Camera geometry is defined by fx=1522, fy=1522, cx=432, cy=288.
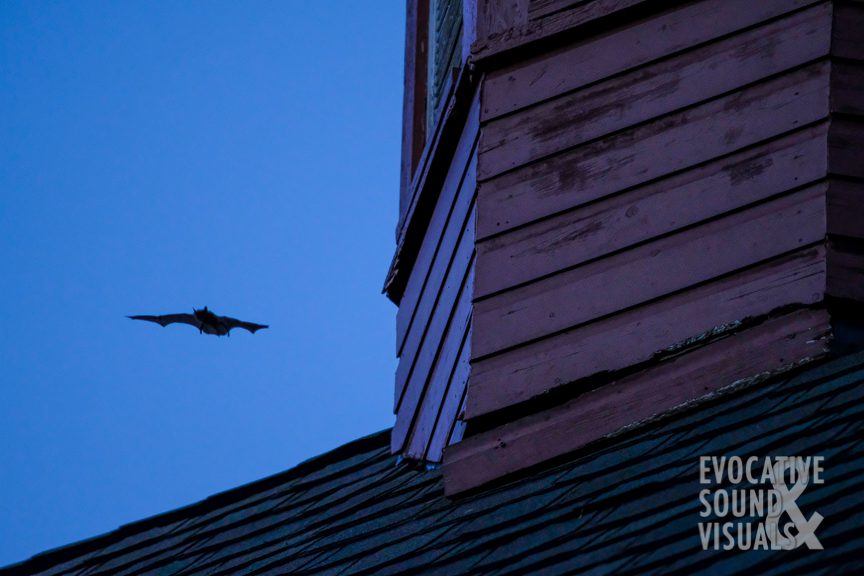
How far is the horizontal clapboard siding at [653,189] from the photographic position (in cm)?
463

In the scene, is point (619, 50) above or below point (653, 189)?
above

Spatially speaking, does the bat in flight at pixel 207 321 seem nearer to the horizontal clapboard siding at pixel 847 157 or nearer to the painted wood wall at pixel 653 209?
the painted wood wall at pixel 653 209

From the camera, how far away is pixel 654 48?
5121 mm

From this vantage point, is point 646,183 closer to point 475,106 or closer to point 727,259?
point 727,259

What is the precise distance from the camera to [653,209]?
15.8 feet

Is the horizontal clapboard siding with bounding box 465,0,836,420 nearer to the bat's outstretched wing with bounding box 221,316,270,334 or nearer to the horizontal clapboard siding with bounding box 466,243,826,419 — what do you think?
the horizontal clapboard siding with bounding box 466,243,826,419

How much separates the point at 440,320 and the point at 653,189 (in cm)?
104

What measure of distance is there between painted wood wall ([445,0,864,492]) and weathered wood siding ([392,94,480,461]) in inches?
5.7

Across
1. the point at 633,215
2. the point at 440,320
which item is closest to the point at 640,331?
the point at 633,215

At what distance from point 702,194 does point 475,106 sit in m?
0.99

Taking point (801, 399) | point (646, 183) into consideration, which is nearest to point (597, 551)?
point (801, 399)

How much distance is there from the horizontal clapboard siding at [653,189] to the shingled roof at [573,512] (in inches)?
13.7

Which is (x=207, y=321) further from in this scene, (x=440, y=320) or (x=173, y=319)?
(x=440, y=320)

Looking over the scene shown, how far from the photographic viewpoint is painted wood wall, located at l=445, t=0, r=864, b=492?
455 cm
